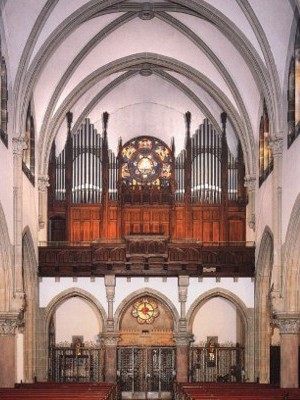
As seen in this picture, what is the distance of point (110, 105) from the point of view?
4300 cm

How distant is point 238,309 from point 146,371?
4.64 meters

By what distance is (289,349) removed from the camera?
31000mm

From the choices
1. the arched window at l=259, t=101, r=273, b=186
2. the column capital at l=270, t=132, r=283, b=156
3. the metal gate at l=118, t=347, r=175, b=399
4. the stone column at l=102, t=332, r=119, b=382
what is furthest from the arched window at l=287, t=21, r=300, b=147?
the metal gate at l=118, t=347, r=175, b=399

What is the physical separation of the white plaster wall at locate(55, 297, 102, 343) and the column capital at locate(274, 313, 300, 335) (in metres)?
11.8

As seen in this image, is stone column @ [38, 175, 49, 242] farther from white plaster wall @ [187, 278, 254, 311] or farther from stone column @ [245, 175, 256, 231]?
stone column @ [245, 175, 256, 231]

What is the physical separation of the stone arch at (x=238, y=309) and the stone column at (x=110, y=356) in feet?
9.98

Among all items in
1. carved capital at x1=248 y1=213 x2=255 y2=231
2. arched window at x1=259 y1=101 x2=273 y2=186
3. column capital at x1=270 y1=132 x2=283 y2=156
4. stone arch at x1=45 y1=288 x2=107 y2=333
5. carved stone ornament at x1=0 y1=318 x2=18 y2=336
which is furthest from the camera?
carved capital at x1=248 y1=213 x2=255 y2=231

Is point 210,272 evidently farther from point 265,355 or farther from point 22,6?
point 22,6

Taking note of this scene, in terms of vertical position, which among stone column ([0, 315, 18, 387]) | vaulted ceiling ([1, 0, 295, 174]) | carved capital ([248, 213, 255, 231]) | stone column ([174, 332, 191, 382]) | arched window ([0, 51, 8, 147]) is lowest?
stone column ([174, 332, 191, 382])

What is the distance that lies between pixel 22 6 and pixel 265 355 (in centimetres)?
1653

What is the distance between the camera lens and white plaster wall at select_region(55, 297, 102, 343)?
135ft

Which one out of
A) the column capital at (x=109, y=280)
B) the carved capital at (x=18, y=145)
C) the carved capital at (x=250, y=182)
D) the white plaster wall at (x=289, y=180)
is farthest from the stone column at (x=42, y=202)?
the white plaster wall at (x=289, y=180)

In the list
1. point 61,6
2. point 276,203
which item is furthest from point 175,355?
point 61,6

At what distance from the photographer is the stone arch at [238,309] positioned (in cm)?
3791
